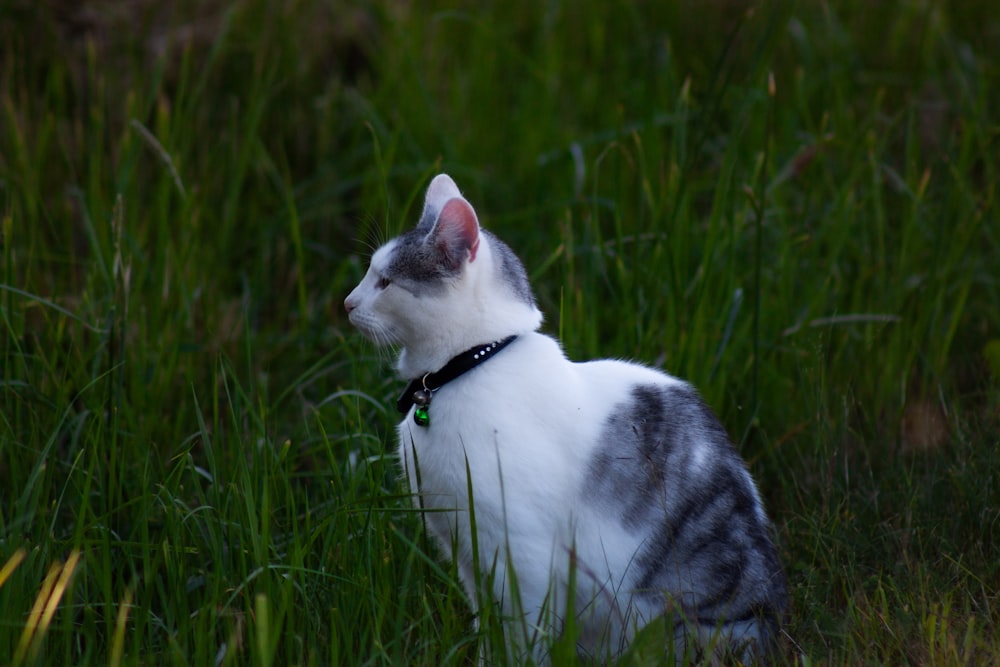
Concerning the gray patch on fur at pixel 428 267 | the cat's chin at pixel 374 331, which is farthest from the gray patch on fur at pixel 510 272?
the cat's chin at pixel 374 331

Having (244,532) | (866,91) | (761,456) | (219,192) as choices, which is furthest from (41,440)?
(866,91)

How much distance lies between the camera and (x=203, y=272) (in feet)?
10.9

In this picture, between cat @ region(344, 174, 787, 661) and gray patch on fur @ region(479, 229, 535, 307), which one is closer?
cat @ region(344, 174, 787, 661)

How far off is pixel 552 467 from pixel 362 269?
128cm

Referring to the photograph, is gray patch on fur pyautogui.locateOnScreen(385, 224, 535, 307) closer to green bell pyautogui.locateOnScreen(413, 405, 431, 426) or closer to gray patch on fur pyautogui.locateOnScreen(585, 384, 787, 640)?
green bell pyautogui.locateOnScreen(413, 405, 431, 426)

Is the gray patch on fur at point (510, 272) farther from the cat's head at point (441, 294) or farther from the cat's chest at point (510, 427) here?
the cat's chest at point (510, 427)

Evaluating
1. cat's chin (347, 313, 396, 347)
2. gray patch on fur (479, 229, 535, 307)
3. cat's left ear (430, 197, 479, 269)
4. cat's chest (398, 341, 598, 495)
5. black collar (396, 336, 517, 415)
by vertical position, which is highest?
cat's left ear (430, 197, 479, 269)

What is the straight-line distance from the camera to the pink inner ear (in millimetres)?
2125

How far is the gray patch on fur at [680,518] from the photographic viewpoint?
217 centimetres

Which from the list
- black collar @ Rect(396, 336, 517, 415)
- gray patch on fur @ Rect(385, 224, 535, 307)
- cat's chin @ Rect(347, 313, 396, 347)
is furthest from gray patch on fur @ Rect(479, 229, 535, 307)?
cat's chin @ Rect(347, 313, 396, 347)

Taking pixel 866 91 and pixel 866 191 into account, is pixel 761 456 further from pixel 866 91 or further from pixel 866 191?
pixel 866 91

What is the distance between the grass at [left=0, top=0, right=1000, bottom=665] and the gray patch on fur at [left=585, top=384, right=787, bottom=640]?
0.51 ft

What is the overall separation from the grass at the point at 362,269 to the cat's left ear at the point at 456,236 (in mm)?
370

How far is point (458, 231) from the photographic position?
214cm
